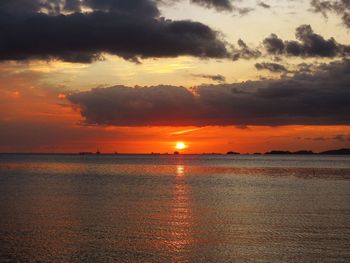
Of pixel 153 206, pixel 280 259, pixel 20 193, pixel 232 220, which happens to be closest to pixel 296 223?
pixel 232 220

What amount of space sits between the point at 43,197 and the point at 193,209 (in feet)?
79.6

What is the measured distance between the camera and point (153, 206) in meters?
60.0

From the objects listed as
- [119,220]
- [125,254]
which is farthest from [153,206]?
[125,254]

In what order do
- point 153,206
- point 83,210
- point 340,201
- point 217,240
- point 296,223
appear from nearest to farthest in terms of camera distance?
point 217,240 → point 296,223 → point 83,210 → point 153,206 → point 340,201

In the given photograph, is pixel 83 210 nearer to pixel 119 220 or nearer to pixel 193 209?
pixel 119 220

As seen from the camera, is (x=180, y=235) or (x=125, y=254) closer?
(x=125, y=254)

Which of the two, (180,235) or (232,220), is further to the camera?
(232,220)

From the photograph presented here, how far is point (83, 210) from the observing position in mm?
55031

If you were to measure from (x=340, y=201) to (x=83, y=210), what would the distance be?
35.3 metres

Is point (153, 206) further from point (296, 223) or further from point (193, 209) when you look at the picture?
point (296, 223)

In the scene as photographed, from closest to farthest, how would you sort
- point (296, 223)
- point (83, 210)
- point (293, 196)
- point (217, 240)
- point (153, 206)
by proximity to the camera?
point (217, 240) → point (296, 223) → point (83, 210) → point (153, 206) → point (293, 196)

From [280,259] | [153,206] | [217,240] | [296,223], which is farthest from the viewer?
[153,206]

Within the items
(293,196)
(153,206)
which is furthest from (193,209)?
(293,196)

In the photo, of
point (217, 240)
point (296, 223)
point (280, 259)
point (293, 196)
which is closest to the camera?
point (280, 259)
